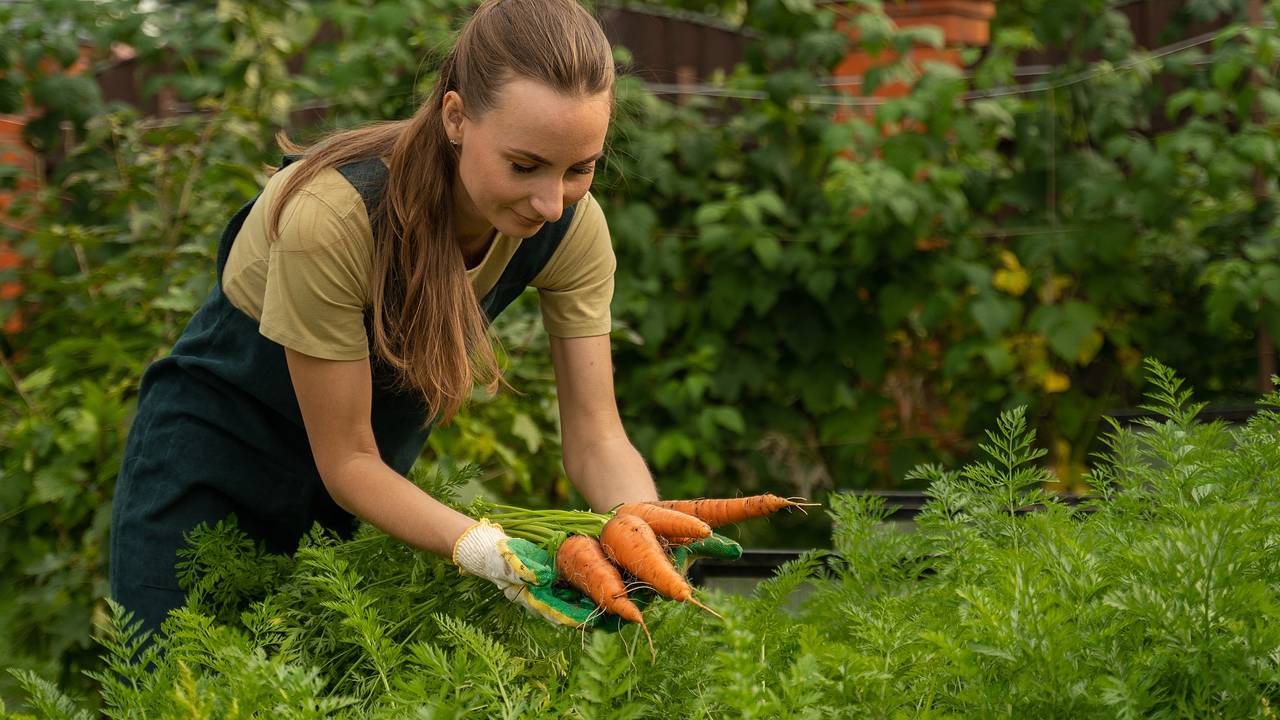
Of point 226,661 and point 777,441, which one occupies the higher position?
point 226,661

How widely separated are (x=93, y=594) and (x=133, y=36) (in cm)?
173

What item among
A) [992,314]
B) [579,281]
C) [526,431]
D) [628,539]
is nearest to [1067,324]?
[992,314]

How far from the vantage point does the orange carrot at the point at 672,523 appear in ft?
4.27

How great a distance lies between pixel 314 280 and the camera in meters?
1.57

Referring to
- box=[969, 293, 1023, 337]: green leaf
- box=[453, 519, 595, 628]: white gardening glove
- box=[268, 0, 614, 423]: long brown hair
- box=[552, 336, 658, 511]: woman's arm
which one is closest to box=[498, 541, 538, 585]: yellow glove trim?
box=[453, 519, 595, 628]: white gardening glove

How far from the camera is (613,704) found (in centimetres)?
120

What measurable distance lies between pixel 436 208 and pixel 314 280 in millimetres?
181

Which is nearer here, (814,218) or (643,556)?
(643,556)

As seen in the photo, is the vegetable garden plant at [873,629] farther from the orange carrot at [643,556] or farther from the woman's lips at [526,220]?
the woman's lips at [526,220]

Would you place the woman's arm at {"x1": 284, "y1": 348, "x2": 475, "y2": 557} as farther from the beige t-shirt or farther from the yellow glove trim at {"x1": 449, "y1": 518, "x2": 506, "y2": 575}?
the yellow glove trim at {"x1": 449, "y1": 518, "x2": 506, "y2": 575}

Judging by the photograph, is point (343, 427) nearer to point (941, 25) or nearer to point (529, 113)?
point (529, 113)

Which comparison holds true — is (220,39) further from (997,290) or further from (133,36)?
(997,290)

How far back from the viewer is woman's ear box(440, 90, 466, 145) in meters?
1.60

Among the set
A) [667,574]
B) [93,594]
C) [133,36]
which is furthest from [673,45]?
[667,574]
